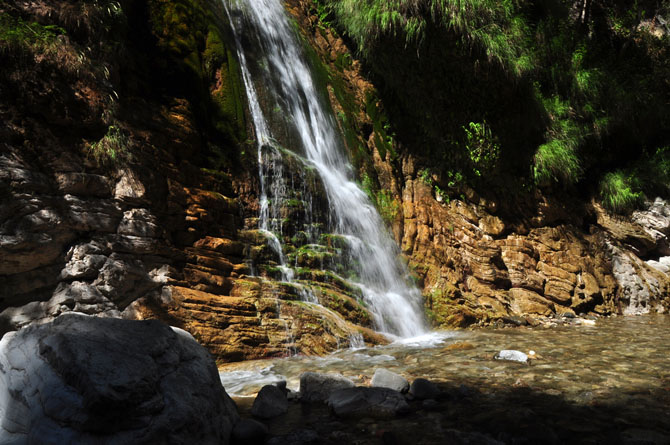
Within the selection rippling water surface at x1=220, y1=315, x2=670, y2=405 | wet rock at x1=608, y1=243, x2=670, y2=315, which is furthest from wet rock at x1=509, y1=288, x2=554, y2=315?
wet rock at x1=608, y1=243, x2=670, y2=315

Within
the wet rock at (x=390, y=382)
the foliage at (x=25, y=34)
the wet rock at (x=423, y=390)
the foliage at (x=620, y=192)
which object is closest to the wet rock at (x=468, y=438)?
the wet rock at (x=423, y=390)

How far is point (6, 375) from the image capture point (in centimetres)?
194

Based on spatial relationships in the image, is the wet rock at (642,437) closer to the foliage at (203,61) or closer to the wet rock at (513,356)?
the wet rock at (513,356)

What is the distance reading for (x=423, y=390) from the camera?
2.94 metres

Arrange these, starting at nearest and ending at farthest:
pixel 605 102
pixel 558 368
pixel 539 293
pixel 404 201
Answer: pixel 558 368 → pixel 539 293 → pixel 404 201 → pixel 605 102

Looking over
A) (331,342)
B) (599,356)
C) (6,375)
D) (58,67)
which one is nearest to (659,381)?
(599,356)

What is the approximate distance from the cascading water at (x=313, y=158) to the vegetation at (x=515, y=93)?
1.79 metres

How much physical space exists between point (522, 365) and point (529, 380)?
59cm

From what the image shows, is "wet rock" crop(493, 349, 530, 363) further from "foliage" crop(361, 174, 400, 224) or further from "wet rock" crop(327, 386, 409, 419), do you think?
"foliage" crop(361, 174, 400, 224)

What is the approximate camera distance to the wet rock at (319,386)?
298 centimetres

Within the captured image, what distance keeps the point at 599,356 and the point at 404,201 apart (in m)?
5.75

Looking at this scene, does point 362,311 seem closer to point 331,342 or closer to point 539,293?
point 331,342

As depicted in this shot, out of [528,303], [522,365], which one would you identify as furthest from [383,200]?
[522,365]

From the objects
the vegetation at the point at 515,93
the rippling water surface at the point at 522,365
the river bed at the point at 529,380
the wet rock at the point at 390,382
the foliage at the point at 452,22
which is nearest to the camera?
the river bed at the point at 529,380
